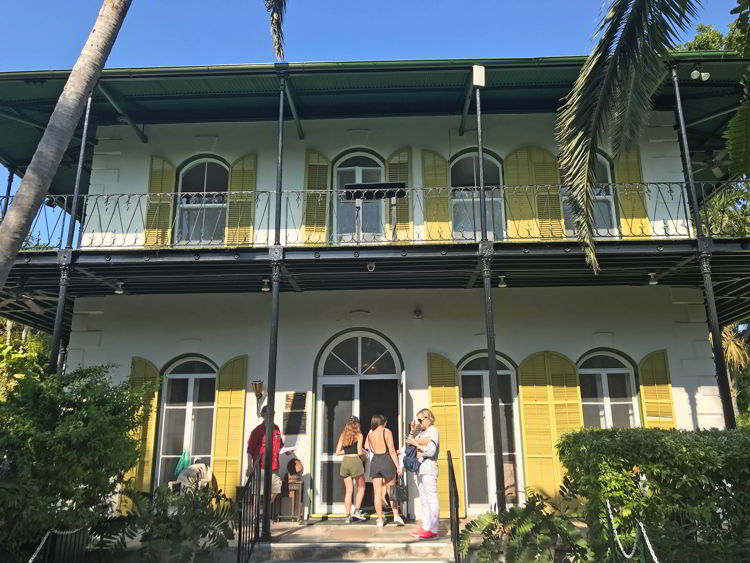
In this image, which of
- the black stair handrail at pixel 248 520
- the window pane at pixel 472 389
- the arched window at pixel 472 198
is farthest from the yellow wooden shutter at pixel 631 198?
the black stair handrail at pixel 248 520

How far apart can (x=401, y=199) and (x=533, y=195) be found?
228 centimetres

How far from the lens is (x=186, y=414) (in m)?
9.39

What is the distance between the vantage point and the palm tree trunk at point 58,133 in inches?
203

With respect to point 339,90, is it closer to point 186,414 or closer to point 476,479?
point 186,414

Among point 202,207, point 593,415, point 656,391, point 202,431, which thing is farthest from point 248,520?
point 656,391

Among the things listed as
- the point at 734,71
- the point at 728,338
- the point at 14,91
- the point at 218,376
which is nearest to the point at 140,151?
the point at 14,91

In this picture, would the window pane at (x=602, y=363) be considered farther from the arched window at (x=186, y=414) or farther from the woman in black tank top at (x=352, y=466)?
the arched window at (x=186, y=414)

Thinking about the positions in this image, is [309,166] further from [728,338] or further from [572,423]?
[728,338]

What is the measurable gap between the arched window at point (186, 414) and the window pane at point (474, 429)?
167 inches

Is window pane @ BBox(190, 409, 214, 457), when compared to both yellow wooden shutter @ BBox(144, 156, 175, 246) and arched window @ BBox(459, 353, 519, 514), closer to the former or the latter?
yellow wooden shutter @ BBox(144, 156, 175, 246)

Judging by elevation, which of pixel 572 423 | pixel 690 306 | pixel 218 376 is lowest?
pixel 572 423

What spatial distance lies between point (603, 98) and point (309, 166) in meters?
4.96

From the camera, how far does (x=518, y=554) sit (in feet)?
18.8

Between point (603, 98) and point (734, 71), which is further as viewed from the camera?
point (734, 71)
